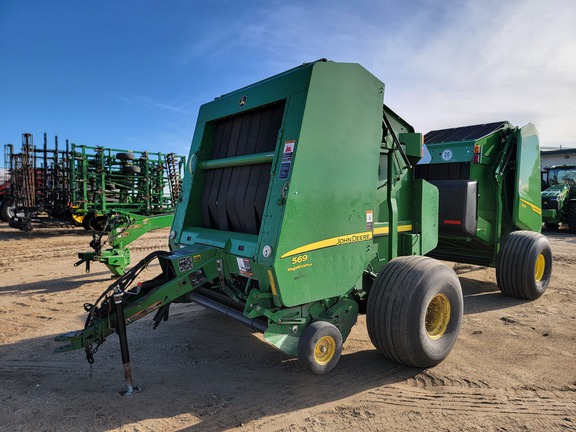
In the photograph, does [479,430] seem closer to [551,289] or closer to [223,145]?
[223,145]

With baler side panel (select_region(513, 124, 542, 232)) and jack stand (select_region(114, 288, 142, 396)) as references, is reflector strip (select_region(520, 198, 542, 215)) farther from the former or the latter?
jack stand (select_region(114, 288, 142, 396))

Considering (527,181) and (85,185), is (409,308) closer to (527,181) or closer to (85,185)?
(527,181)

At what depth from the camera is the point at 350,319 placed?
3254 mm

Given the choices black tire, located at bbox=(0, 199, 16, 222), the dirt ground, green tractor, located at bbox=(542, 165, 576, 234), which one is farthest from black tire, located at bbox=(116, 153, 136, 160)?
green tractor, located at bbox=(542, 165, 576, 234)

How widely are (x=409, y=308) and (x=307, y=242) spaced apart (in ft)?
3.19

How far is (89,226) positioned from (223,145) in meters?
12.6

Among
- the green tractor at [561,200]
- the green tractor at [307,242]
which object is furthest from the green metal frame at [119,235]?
the green tractor at [561,200]

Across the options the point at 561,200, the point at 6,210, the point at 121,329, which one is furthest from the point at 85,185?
the point at 561,200

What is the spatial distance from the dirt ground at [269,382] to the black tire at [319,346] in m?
0.25

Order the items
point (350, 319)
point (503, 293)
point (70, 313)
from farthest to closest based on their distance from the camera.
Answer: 1. point (503, 293)
2. point (70, 313)
3. point (350, 319)

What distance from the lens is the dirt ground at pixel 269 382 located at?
2607 millimetres

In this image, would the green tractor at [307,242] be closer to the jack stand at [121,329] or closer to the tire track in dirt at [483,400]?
the jack stand at [121,329]

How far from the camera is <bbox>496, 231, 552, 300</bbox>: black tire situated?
5.20m

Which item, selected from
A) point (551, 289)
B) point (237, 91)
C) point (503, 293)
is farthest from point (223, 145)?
point (551, 289)
